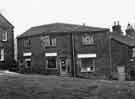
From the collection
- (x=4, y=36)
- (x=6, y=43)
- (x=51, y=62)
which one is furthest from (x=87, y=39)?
(x=4, y=36)

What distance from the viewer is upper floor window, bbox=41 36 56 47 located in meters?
27.0

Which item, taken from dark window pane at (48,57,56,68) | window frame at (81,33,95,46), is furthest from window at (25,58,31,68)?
window frame at (81,33,95,46)

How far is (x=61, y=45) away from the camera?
26625 millimetres

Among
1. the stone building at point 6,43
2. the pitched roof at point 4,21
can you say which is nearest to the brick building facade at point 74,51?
the stone building at point 6,43

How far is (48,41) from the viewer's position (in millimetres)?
27219

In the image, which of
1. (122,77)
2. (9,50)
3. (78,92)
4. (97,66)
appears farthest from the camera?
(9,50)

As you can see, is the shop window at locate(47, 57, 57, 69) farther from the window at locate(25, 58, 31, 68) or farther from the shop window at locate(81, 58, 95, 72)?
the shop window at locate(81, 58, 95, 72)

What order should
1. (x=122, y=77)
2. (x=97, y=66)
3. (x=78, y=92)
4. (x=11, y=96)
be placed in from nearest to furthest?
(x=11, y=96), (x=78, y=92), (x=97, y=66), (x=122, y=77)

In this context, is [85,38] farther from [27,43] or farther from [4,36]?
[4,36]

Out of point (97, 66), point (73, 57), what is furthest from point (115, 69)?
point (73, 57)

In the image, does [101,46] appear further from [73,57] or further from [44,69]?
[44,69]

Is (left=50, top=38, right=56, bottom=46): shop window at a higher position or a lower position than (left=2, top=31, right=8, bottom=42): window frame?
lower

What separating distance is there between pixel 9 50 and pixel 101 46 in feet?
45.6

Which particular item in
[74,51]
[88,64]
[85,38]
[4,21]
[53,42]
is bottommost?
[88,64]
